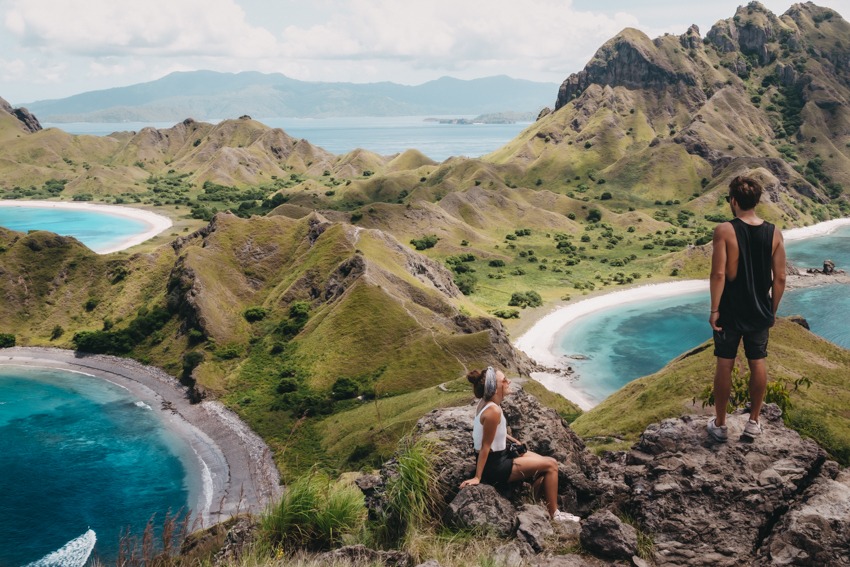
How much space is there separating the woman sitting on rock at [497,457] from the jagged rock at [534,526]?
1.88ft

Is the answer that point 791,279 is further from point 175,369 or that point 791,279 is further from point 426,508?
point 426,508

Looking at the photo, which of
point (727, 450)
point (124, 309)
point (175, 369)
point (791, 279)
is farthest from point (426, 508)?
point (791, 279)

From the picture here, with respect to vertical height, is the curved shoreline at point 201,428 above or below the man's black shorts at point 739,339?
below

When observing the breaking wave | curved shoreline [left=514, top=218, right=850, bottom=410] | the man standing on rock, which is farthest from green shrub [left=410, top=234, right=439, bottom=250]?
the man standing on rock

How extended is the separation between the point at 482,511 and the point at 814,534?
7288mm

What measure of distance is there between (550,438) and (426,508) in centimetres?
538

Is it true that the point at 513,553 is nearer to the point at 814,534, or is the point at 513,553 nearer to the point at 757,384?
the point at 814,534

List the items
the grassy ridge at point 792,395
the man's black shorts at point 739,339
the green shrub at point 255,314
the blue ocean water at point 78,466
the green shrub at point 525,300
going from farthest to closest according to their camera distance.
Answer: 1. the green shrub at point 525,300
2. the green shrub at point 255,314
3. the blue ocean water at point 78,466
4. the grassy ridge at point 792,395
5. the man's black shorts at point 739,339

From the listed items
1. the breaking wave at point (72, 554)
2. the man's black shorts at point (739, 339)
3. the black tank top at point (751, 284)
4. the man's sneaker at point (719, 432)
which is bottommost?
the breaking wave at point (72, 554)

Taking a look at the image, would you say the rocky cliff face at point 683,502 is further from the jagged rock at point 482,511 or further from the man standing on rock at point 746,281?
the man standing on rock at point 746,281

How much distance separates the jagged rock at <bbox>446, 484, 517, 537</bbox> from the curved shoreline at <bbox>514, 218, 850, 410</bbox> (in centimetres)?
7267

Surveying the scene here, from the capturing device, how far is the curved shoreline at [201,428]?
207 ft

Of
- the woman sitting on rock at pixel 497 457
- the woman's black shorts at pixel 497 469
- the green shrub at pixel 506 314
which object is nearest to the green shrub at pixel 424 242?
the green shrub at pixel 506 314

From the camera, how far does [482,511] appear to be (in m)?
15.5
